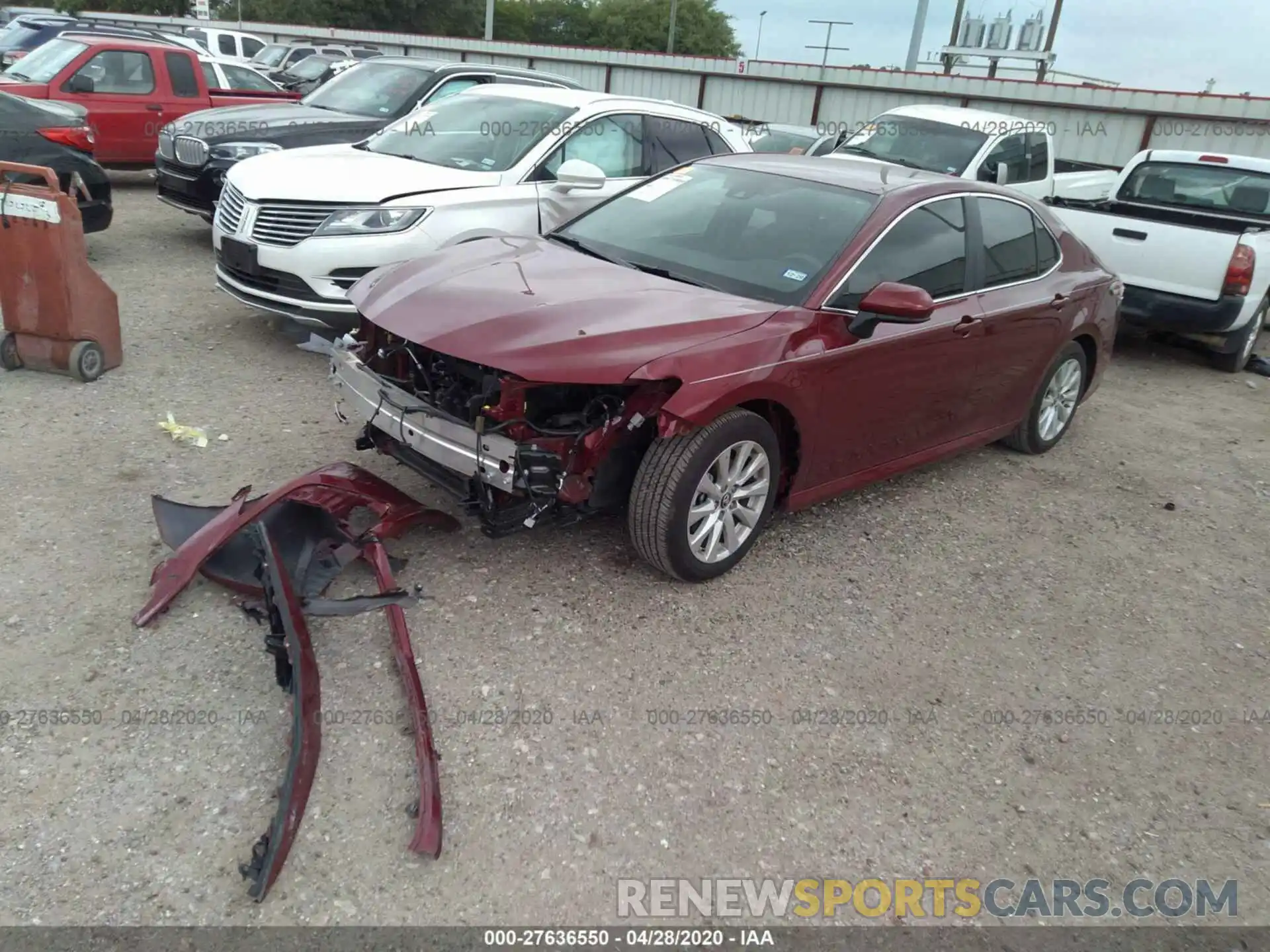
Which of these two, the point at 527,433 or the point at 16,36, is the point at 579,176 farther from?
the point at 16,36

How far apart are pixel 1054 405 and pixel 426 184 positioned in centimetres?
428

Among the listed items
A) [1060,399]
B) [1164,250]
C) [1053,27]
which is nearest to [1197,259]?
[1164,250]

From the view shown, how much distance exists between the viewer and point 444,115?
7.31m

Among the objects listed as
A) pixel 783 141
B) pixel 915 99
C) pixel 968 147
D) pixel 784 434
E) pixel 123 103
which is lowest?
pixel 784 434

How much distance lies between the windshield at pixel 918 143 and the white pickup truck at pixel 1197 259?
1.38 m

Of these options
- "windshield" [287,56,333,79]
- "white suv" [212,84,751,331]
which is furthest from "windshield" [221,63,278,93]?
"white suv" [212,84,751,331]

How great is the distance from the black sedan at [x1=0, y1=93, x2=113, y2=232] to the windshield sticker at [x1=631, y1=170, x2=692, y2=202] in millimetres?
4847

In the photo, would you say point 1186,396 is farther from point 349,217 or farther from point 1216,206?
point 349,217

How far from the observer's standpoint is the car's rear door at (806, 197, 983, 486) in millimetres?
4281

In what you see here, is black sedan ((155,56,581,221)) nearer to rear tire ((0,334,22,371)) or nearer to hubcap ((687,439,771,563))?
rear tire ((0,334,22,371))

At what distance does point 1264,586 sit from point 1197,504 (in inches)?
39.4

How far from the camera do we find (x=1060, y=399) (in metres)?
6.07

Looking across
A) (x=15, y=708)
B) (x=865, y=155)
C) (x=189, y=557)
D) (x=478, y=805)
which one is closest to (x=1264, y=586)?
(x=478, y=805)

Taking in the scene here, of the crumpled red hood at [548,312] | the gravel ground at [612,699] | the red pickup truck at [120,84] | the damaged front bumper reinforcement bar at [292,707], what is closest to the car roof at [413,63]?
the red pickup truck at [120,84]
